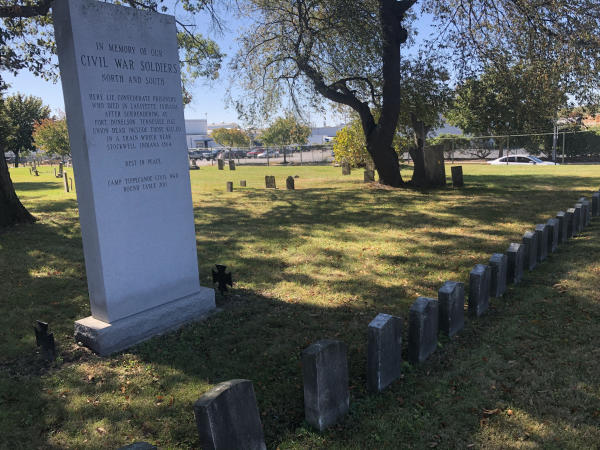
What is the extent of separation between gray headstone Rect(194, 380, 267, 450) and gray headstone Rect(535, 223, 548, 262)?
5.43m

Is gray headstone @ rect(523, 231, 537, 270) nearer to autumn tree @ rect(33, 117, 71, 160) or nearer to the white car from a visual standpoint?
the white car

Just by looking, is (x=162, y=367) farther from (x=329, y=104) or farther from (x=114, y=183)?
(x=329, y=104)

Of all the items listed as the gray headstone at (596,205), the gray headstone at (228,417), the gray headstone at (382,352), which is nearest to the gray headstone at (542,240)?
the gray headstone at (382,352)

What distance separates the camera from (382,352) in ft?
11.5

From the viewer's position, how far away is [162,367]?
4156mm

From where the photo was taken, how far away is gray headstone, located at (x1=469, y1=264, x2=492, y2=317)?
4820 millimetres

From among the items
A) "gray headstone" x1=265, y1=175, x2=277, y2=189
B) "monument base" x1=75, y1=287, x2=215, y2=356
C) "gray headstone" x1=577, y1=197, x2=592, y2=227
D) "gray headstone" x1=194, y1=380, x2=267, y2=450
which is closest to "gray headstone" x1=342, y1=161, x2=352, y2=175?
"gray headstone" x1=265, y1=175, x2=277, y2=189

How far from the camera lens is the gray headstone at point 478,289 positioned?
482cm

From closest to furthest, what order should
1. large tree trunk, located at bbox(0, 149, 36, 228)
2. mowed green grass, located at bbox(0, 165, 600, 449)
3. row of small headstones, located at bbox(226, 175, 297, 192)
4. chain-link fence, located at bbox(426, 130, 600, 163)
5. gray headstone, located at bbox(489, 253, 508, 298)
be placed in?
mowed green grass, located at bbox(0, 165, 600, 449), gray headstone, located at bbox(489, 253, 508, 298), large tree trunk, located at bbox(0, 149, 36, 228), row of small headstones, located at bbox(226, 175, 297, 192), chain-link fence, located at bbox(426, 130, 600, 163)

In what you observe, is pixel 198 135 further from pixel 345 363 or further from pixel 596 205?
pixel 345 363

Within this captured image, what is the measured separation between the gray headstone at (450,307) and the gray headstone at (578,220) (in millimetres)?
5120

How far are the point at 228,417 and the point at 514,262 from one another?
4.63 metres

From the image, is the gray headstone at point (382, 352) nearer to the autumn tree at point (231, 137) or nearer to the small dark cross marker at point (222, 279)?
the small dark cross marker at point (222, 279)

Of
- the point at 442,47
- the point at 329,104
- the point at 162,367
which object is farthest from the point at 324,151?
the point at 162,367
